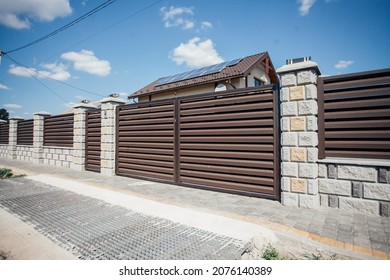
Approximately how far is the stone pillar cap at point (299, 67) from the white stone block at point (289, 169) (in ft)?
6.42

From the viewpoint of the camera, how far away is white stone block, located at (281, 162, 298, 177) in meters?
4.61

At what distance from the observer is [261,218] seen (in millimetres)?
3945

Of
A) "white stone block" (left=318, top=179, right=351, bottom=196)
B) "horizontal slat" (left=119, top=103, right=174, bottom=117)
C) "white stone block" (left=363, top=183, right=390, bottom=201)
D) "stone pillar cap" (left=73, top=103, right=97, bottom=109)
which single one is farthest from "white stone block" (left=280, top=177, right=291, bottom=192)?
"stone pillar cap" (left=73, top=103, right=97, bottom=109)

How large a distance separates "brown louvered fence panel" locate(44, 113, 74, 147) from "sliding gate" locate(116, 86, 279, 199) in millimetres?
4185

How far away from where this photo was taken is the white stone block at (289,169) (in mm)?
4605

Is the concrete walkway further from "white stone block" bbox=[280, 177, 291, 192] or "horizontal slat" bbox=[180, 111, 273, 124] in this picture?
"horizontal slat" bbox=[180, 111, 273, 124]

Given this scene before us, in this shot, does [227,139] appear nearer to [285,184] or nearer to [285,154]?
[285,154]

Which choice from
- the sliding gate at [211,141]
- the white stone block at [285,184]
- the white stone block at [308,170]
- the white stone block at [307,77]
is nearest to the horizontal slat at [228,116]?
the sliding gate at [211,141]

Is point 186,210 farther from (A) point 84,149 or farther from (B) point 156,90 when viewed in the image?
(B) point 156,90

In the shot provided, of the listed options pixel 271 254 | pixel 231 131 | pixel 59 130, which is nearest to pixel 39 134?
pixel 59 130

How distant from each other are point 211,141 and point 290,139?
6.72 feet

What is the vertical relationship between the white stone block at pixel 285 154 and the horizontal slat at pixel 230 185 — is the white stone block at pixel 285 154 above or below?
above

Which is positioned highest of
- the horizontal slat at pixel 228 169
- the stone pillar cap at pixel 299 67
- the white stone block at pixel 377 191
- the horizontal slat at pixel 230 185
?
the stone pillar cap at pixel 299 67

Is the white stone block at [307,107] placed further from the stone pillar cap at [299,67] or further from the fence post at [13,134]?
the fence post at [13,134]
